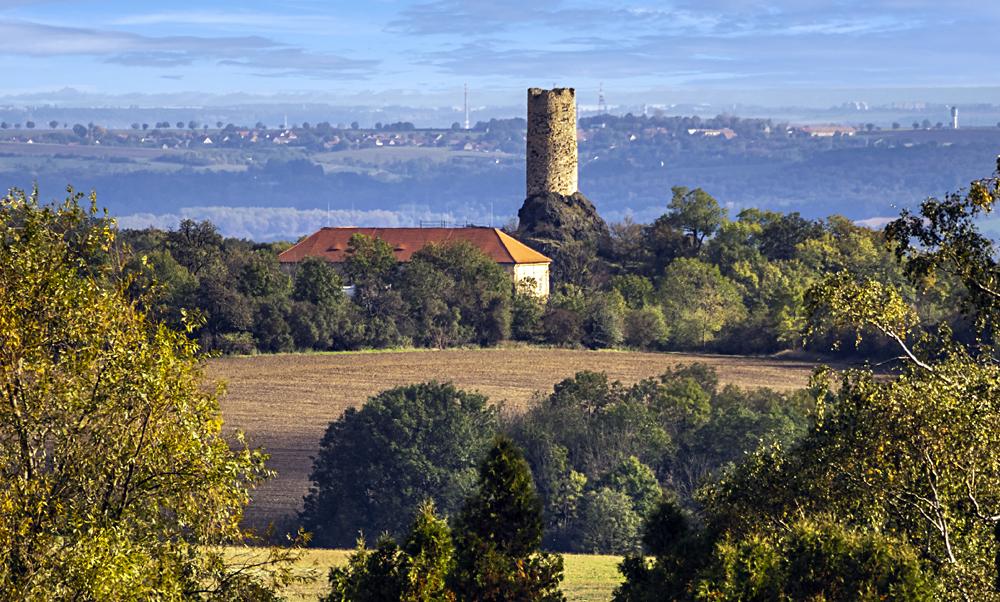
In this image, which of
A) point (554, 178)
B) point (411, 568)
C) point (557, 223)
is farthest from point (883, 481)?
point (554, 178)

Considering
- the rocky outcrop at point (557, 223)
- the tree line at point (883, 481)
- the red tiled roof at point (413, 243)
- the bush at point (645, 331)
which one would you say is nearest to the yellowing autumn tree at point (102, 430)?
the tree line at point (883, 481)

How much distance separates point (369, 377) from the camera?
7631 cm

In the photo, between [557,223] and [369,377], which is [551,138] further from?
[369,377]

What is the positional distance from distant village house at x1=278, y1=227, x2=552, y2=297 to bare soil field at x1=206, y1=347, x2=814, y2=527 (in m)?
10.9

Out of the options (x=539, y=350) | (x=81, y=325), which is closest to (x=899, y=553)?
(x=81, y=325)

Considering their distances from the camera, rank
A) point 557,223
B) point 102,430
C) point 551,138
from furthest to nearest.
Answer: point 551,138, point 557,223, point 102,430

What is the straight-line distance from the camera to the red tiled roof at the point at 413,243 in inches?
3799

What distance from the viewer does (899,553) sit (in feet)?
61.3

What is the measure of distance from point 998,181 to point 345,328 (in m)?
67.3

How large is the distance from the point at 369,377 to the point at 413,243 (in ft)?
78.8

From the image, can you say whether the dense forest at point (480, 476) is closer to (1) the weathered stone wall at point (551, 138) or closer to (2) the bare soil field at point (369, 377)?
(2) the bare soil field at point (369, 377)

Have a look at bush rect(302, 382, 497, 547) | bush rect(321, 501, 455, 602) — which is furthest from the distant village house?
bush rect(321, 501, 455, 602)

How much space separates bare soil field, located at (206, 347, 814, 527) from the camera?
67312mm

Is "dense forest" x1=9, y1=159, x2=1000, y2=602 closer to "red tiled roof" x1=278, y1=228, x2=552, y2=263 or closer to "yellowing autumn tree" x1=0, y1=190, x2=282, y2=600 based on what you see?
"yellowing autumn tree" x1=0, y1=190, x2=282, y2=600
